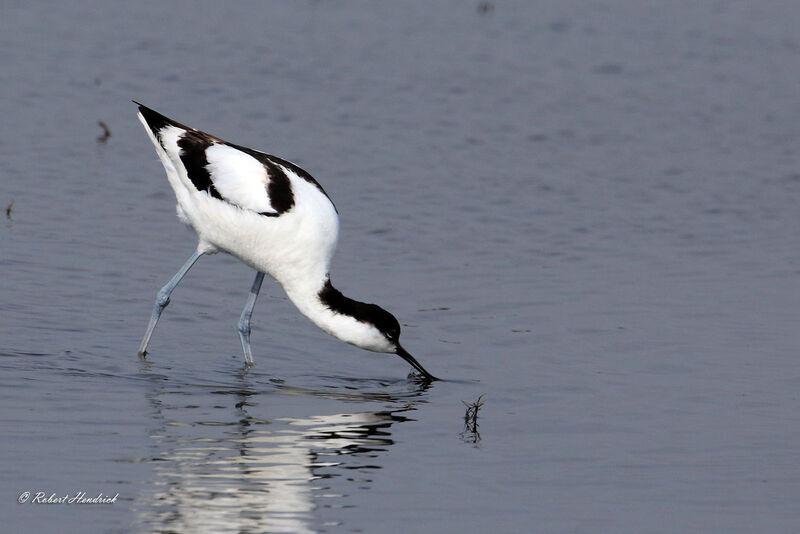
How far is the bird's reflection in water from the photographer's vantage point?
229 inches

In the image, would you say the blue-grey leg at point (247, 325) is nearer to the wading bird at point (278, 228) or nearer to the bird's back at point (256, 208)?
the wading bird at point (278, 228)

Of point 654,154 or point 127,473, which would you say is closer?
point 127,473

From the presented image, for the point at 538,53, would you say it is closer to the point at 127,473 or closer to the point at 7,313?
the point at 7,313

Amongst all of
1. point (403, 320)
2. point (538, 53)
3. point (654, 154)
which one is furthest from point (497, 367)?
point (538, 53)

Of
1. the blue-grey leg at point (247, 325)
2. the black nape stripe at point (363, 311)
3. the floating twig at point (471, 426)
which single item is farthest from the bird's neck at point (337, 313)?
the floating twig at point (471, 426)

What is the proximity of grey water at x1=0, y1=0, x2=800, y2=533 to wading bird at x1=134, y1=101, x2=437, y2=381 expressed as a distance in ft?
1.16

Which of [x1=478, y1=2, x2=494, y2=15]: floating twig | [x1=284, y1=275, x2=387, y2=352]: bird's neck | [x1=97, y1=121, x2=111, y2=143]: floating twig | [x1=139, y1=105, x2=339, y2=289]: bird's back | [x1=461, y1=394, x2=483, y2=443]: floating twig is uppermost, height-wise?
[x1=478, y1=2, x2=494, y2=15]: floating twig

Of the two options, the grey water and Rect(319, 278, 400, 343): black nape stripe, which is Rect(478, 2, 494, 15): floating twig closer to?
the grey water

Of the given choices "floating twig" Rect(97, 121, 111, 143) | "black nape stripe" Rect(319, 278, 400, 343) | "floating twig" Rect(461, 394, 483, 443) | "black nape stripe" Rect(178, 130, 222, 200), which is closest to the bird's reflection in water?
"floating twig" Rect(461, 394, 483, 443)

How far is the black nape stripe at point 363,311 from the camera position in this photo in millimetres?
8359

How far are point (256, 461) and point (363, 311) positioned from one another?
2.01m

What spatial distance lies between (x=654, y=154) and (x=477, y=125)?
6.72ft

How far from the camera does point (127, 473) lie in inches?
244

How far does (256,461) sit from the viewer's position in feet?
21.5
